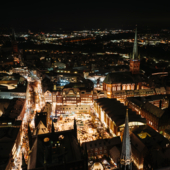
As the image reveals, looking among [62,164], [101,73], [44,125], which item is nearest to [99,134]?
[44,125]

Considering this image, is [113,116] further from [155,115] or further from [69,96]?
[69,96]

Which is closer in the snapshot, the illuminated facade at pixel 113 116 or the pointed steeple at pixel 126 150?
the pointed steeple at pixel 126 150

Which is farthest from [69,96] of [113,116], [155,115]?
[155,115]

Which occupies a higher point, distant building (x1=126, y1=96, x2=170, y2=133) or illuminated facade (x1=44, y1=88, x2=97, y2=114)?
illuminated facade (x1=44, y1=88, x2=97, y2=114)

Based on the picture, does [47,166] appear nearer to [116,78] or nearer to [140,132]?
[140,132]

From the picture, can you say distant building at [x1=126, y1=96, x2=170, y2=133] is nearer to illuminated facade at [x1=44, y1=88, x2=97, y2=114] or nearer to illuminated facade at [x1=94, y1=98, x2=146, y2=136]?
illuminated facade at [x1=94, y1=98, x2=146, y2=136]

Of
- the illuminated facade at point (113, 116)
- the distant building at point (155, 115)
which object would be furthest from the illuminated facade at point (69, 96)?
the distant building at point (155, 115)

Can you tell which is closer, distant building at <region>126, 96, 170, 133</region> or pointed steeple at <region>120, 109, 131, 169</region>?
pointed steeple at <region>120, 109, 131, 169</region>

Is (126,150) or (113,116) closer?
(126,150)

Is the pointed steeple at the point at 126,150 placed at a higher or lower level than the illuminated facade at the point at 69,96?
lower

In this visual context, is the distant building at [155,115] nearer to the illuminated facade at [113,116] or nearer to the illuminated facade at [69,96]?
the illuminated facade at [113,116]

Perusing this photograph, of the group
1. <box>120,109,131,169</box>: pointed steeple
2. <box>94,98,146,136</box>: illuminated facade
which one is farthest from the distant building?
<box>120,109,131,169</box>: pointed steeple
